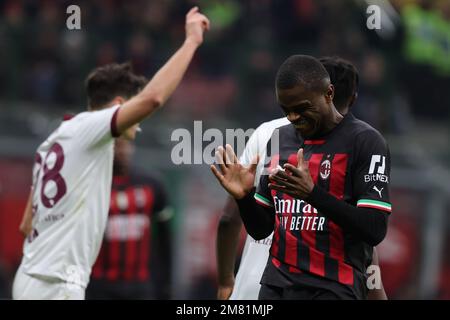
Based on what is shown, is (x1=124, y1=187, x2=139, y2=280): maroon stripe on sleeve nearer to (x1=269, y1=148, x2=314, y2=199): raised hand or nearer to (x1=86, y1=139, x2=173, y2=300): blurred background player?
(x1=86, y1=139, x2=173, y2=300): blurred background player

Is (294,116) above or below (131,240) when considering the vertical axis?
above

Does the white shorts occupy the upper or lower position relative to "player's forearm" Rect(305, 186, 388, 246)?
lower

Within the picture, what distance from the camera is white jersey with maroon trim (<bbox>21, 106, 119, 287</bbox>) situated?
607 centimetres

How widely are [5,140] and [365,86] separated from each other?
437 centimetres

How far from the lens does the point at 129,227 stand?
853 centimetres

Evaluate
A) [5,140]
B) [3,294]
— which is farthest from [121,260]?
[5,140]

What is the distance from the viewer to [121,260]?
841cm

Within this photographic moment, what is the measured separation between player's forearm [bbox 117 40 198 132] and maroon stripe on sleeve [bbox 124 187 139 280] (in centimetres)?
266

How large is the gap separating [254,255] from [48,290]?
1.15 metres

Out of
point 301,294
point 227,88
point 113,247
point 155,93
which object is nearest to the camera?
point 301,294

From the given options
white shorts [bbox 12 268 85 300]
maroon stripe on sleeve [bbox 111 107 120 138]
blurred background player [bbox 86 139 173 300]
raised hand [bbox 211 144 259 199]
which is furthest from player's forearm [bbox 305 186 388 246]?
blurred background player [bbox 86 139 173 300]

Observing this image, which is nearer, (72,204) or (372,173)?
(372,173)

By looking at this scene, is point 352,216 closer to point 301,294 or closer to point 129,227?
point 301,294

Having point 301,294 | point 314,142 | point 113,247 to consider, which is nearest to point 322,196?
point 314,142
